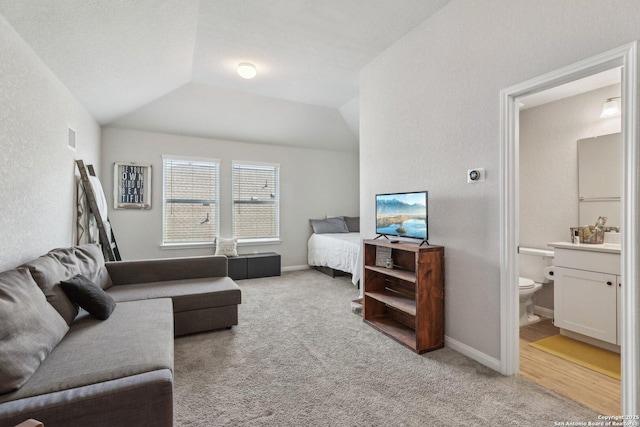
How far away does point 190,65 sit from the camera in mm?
3594

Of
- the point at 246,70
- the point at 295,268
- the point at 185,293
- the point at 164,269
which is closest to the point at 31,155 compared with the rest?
the point at 164,269

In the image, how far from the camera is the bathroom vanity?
2.47 metres

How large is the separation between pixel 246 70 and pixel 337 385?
135 inches

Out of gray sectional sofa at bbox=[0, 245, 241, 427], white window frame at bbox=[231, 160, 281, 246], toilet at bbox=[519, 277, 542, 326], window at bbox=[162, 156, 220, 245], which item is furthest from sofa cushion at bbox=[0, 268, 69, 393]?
white window frame at bbox=[231, 160, 281, 246]

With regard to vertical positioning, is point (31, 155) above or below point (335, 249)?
above

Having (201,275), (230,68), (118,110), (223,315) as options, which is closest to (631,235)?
(223,315)

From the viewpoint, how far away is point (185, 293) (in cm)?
277

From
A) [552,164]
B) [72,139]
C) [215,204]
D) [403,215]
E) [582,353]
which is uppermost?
[72,139]

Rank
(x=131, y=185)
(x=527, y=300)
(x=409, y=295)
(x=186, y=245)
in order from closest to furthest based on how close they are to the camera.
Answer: (x=409, y=295) → (x=527, y=300) → (x=131, y=185) → (x=186, y=245)

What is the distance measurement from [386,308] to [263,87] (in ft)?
11.2

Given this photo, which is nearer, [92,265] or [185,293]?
[92,265]

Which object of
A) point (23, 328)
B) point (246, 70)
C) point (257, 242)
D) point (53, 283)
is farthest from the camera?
point (257, 242)

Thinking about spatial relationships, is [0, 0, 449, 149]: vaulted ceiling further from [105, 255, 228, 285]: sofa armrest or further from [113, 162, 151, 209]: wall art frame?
[105, 255, 228, 285]: sofa armrest

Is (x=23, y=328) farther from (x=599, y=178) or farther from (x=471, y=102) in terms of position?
(x=599, y=178)
